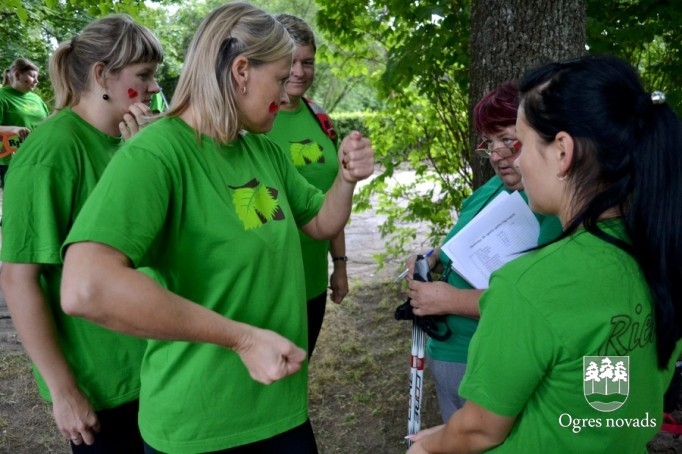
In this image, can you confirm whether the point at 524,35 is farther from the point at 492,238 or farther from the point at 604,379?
the point at 604,379

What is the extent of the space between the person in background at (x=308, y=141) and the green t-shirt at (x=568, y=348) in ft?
5.31

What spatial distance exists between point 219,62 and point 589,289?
999 millimetres

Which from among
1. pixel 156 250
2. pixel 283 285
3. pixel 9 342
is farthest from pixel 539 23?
pixel 9 342

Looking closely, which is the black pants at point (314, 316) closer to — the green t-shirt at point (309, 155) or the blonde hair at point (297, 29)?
the green t-shirt at point (309, 155)

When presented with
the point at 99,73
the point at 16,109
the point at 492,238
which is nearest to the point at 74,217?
the point at 99,73

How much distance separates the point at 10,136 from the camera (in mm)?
6047

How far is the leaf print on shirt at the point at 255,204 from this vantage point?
156cm

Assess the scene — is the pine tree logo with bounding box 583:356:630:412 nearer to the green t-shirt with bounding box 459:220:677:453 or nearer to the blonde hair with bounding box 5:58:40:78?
the green t-shirt with bounding box 459:220:677:453

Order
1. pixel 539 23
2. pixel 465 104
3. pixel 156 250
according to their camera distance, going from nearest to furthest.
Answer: pixel 156 250 → pixel 539 23 → pixel 465 104

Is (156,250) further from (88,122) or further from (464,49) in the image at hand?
(464,49)

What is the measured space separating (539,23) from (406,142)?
7.43ft

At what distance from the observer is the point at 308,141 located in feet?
9.54

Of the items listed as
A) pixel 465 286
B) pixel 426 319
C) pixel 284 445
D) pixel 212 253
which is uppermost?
pixel 212 253

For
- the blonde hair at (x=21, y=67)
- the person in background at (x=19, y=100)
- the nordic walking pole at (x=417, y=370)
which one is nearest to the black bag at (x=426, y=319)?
the nordic walking pole at (x=417, y=370)
